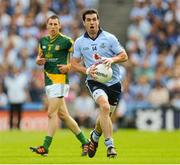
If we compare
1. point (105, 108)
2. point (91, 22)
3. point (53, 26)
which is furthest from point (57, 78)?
point (105, 108)

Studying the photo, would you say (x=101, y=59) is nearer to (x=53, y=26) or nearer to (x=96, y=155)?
(x=53, y=26)

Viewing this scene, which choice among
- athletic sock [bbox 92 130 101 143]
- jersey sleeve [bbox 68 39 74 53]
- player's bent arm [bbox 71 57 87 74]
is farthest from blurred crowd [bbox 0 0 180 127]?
player's bent arm [bbox 71 57 87 74]

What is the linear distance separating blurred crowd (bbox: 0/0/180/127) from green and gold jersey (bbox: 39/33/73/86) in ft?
39.8

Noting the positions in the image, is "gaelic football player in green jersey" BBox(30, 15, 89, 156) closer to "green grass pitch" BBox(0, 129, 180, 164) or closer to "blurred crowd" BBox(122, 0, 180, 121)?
"green grass pitch" BBox(0, 129, 180, 164)

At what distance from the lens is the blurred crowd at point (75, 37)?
92.5 feet

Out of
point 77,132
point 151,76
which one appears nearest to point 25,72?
point 151,76

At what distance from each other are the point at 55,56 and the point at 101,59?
5.50ft

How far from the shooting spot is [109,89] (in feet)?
44.8

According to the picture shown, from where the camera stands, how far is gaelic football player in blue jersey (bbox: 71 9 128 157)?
42.7ft

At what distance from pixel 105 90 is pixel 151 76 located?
1603cm

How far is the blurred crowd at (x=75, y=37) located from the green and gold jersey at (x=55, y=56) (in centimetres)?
1213

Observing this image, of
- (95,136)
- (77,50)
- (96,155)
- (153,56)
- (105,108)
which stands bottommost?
(96,155)

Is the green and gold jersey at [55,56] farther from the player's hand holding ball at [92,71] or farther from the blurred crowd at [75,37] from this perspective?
the blurred crowd at [75,37]

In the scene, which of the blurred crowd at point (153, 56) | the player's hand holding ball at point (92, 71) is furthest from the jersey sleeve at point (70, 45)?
the blurred crowd at point (153, 56)
